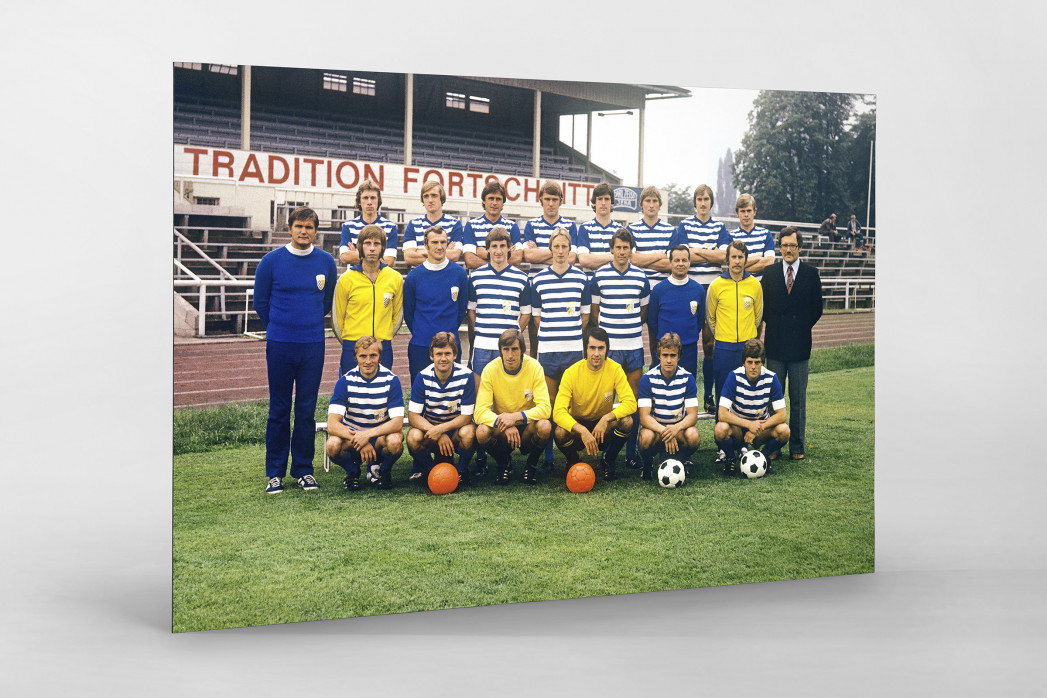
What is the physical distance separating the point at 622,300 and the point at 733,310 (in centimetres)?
84

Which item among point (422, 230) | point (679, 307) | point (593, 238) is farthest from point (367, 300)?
point (679, 307)

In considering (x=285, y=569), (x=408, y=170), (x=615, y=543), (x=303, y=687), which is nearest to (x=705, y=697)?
(x=615, y=543)

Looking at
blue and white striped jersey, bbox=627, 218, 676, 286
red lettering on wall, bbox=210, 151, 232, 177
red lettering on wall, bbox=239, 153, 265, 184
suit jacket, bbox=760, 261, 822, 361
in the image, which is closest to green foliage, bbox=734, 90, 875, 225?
suit jacket, bbox=760, 261, 822, 361

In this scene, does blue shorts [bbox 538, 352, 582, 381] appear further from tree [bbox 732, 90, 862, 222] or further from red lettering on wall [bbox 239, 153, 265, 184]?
red lettering on wall [bbox 239, 153, 265, 184]

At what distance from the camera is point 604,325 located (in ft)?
23.0

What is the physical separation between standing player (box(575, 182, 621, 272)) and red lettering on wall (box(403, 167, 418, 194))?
1.13 metres

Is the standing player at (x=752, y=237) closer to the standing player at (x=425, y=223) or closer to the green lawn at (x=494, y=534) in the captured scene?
the green lawn at (x=494, y=534)

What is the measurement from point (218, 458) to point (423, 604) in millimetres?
1514

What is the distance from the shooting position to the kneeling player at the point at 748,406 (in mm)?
7371

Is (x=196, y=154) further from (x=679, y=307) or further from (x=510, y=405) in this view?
(x=679, y=307)

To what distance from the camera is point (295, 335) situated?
253 inches

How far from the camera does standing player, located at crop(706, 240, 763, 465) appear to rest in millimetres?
7262

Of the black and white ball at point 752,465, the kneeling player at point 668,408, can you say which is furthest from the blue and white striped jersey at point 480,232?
the black and white ball at point 752,465

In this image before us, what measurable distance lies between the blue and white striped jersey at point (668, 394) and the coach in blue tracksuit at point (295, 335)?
2.17m
